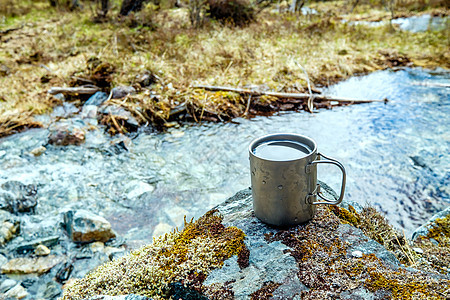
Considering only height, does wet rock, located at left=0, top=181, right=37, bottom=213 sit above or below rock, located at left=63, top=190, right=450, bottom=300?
below

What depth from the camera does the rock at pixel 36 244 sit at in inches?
135

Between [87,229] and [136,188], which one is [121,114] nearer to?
[136,188]

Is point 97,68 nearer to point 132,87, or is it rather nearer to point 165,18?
point 132,87

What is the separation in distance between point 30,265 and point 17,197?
4.18 feet

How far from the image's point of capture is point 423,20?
→ 51.6 feet

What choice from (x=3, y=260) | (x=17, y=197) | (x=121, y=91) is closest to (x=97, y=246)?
(x=3, y=260)

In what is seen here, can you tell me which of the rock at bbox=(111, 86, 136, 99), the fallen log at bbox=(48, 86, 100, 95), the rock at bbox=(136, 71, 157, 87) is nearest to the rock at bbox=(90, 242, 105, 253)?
the rock at bbox=(111, 86, 136, 99)

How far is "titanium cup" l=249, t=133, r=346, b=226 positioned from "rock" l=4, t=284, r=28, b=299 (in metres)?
2.55

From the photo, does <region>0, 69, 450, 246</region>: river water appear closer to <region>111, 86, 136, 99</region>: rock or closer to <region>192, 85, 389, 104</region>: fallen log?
<region>192, 85, 389, 104</region>: fallen log

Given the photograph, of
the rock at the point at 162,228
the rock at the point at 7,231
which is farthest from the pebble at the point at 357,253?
the rock at the point at 7,231

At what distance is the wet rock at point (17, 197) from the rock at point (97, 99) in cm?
320

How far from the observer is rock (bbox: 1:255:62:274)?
315 cm

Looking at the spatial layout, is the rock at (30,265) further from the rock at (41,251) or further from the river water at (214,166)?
the river water at (214,166)

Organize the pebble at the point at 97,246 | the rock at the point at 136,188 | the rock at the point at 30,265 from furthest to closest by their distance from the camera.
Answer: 1. the rock at the point at 136,188
2. the pebble at the point at 97,246
3. the rock at the point at 30,265
